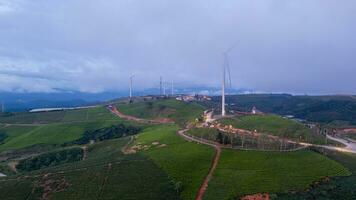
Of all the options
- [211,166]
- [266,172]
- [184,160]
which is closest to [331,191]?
[266,172]

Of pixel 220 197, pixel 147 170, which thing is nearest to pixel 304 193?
pixel 220 197

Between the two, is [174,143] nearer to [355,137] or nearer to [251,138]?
[251,138]

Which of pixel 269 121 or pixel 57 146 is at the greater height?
pixel 269 121

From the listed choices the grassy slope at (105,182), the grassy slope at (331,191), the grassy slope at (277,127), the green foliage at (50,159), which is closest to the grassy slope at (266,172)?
the grassy slope at (331,191)

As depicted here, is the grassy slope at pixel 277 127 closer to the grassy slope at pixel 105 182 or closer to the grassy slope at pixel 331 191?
the grassy slope at pixel 331 191

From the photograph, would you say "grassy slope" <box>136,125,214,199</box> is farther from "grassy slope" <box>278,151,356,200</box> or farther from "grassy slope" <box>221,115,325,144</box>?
"grassy slope" <box>221,115,325,144</box>

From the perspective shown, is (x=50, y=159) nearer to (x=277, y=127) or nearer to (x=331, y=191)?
(x=277, y=127)
